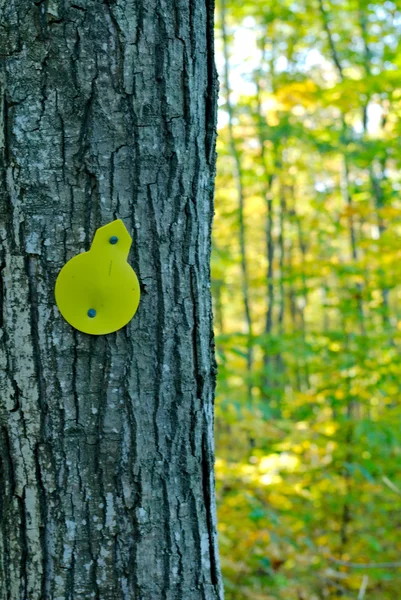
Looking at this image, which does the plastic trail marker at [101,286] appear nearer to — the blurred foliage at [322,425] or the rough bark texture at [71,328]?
the rough bark texture at [71,328]

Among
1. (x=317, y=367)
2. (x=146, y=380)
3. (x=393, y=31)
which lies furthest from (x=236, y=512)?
(x=393, y=31)

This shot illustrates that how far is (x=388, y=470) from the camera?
13.6 feet

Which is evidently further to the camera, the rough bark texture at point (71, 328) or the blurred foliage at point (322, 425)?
the blurred foliage at point (322, 425)

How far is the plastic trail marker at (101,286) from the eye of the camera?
2.86ft

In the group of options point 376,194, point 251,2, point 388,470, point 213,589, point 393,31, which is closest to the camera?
point 213,589

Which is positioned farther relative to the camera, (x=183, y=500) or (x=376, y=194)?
(x=376, y=194)

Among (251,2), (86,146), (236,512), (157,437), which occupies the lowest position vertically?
(236,512)

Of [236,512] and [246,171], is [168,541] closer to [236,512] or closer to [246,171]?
[236,512]

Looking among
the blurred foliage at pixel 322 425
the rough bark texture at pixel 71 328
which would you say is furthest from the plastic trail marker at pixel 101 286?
the blurred foliage at pixel 322 425

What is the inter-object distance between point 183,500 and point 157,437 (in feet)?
0.41

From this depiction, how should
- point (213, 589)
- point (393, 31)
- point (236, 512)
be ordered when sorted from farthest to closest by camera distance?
point (393, 31), point (236, 512), point (213, 589)

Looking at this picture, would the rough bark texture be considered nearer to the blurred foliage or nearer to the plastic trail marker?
the plastic trail marker

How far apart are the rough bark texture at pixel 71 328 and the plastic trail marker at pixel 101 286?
1 cm

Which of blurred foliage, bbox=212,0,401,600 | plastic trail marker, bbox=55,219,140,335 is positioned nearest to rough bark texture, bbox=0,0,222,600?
plastic trail marker, bbox=55,219,140,335
